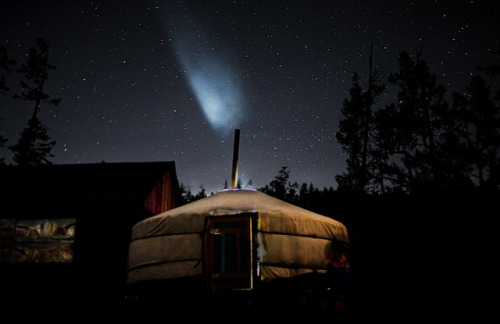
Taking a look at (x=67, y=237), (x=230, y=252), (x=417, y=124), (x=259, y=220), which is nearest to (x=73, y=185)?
(x=67, y=237)

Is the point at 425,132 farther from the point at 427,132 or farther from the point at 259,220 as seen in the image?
the point at 259,220

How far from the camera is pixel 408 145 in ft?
43.3

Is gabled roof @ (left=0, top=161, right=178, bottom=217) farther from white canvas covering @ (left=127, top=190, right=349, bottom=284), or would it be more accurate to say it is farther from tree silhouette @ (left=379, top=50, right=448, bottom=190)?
tree silhouette @ (left=379, top=50, right=448, bottom=190)

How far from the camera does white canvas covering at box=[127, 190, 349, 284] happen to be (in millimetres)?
5004

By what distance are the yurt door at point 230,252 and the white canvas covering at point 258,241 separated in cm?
11

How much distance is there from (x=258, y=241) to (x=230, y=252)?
1.97 metres

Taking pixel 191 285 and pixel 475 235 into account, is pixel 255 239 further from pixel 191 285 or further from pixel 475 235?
pixel 475 235

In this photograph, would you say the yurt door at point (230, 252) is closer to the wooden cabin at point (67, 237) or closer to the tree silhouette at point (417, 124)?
the wooden cabin at point (67, 237)

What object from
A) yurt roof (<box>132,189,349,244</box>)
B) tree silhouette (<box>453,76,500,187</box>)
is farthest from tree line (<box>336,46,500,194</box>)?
yurt roof (<box>132,189,349,244</box>)

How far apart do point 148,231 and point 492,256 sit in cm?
566

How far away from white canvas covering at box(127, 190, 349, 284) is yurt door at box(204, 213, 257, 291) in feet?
0.36

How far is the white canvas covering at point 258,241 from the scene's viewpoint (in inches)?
197

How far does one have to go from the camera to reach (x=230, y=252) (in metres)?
6.76

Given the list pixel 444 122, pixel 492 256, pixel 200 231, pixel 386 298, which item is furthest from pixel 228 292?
pixel 444 122
